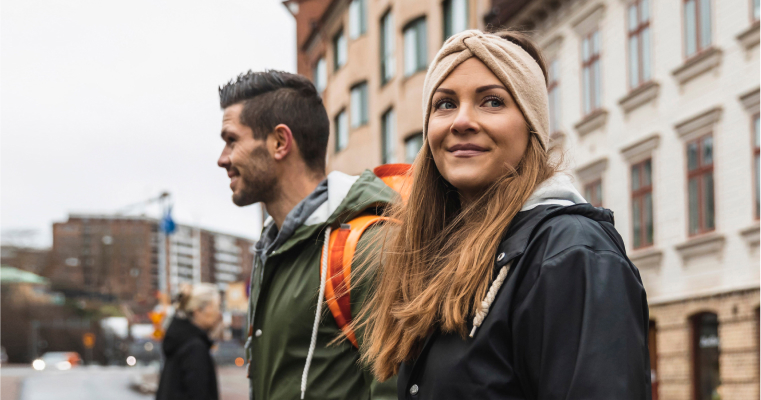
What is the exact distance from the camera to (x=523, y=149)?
2.21 metres

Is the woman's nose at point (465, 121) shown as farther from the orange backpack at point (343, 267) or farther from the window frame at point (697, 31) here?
the window frame at point (697, 31)

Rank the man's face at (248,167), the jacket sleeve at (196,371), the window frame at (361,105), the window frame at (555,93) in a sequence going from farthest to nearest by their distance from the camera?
the window frame at (361,105) → the window frame at (555,93) → the jacket sleeve at (196,371) → the man's face at (248,167)

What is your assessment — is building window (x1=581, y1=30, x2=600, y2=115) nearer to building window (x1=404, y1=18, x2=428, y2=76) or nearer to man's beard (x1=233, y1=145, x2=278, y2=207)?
building window (x1=404, y1=18, x2=428, y2=76)

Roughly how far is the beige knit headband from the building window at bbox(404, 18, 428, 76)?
24.8m

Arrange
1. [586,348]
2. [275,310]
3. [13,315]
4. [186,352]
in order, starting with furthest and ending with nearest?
[13,315] < [186,352] < [275,310] < [586,348]

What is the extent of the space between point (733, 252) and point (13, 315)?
9799 cm

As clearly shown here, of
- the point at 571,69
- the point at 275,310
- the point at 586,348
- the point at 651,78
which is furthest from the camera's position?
the point at 571,69

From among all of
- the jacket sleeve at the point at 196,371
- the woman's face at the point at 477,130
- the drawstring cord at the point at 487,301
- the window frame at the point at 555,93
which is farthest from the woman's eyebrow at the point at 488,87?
the window frame at the point at 555,93

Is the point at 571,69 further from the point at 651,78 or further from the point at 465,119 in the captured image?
the point at 465,119

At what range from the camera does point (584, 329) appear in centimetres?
177

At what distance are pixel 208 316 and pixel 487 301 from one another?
5.31 m

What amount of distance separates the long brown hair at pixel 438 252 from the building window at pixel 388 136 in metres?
26.4

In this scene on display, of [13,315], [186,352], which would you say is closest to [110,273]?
[13,315]

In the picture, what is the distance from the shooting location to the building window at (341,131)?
3469 cm
